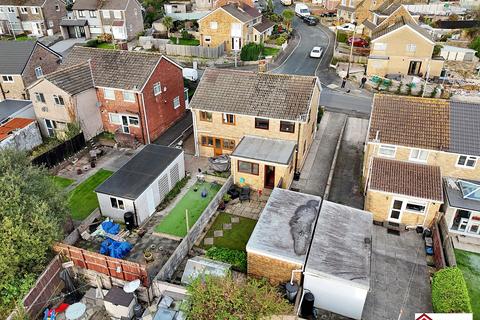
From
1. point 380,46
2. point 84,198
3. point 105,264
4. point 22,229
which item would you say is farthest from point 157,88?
point 380,46

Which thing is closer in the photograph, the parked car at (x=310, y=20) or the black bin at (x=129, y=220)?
the black bin at (x=129, y=220)

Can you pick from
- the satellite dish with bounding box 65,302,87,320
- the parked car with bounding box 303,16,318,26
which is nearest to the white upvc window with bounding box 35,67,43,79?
the satellite dish with bounding box 65,302,87,320

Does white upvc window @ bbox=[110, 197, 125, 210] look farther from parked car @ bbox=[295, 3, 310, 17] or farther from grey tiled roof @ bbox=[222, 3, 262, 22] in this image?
parked car @ bbox=[295, 3, 310, 17]

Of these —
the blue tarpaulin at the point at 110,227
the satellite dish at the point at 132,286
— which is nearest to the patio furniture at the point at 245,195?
the blue tarpaulin at the point at 110,227

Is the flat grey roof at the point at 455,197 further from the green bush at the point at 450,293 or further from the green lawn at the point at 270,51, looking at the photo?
the green lawn at the point at 270,51

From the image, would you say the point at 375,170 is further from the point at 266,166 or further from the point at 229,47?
the point at 229,47

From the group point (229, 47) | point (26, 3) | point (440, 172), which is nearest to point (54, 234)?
point (440, 172)
